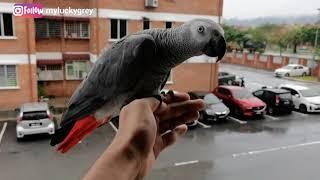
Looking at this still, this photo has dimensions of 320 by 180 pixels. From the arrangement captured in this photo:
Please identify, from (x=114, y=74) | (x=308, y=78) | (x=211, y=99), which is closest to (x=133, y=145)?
(x=114, y=74)

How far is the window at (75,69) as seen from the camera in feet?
52.9

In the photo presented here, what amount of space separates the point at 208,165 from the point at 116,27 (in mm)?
Result: 8464

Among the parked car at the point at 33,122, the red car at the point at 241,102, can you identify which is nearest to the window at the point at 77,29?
the parked car at the point at 33,122

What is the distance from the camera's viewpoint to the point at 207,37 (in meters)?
3.02

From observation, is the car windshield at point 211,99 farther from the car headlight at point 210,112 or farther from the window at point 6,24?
the window at point 6,24

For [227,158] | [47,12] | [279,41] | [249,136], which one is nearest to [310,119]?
[249,136]

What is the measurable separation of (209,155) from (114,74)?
6.95m

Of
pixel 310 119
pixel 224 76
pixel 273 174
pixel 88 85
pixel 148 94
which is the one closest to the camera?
pixel 148 94

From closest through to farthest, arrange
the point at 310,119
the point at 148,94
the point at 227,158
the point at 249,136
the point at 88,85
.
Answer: the point at 148,94, the point at 88,85, the point at 227,158, the point at 249,136, the point at 310,119

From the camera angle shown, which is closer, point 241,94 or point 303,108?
point 241,94

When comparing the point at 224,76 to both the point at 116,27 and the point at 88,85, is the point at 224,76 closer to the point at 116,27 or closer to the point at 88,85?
the point at 116,27

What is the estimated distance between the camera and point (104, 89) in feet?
10.6

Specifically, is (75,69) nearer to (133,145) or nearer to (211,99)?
(211,99)

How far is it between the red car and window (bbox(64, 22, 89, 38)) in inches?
275
